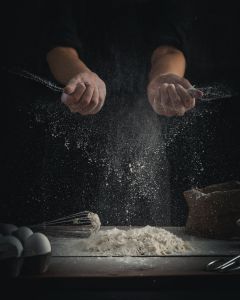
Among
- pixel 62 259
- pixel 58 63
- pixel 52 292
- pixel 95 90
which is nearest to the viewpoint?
pixel 52 292

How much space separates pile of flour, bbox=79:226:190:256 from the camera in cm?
108

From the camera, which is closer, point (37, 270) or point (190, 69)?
point (37, 270)

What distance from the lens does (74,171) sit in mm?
1684

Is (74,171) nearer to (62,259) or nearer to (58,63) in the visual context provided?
(58,63)

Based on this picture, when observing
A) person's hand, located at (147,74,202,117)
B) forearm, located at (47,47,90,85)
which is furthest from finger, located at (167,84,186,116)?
forearm, located at (47,47,90,85)

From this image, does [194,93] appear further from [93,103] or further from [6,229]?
[6,229]

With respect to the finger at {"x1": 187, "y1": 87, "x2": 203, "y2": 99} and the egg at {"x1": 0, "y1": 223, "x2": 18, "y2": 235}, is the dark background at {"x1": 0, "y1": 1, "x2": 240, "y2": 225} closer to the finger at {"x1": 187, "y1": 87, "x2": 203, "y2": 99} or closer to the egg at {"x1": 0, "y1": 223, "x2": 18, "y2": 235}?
the finger at {"x1": 187, "y1": 87, "x2": 203, "y2": 99}

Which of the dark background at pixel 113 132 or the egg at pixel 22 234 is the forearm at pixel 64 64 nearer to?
the dark background at pixel 113 132

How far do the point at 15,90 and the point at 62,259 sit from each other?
0.84 m

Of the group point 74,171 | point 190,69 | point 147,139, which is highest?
point 190,69

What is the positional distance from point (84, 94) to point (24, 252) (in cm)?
55

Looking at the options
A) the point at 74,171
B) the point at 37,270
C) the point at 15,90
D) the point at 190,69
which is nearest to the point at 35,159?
the point at 74,171

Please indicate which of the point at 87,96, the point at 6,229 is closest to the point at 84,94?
the point at 87,96

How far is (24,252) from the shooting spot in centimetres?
86
